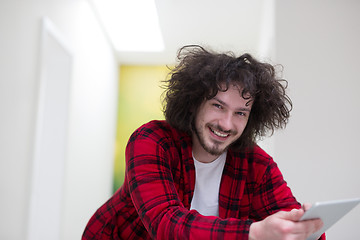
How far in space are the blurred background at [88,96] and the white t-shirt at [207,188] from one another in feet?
1.62

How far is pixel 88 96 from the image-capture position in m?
4.29

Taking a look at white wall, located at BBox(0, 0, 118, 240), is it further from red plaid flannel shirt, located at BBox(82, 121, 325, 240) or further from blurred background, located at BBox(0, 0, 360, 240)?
red plaid flannel shirt, located at BBox(82, 121, 325, 240)

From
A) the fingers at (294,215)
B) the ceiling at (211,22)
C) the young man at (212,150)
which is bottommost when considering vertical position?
the fingers at (294,215)

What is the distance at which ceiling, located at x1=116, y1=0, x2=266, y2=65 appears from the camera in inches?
153

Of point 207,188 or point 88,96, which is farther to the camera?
point 88,96

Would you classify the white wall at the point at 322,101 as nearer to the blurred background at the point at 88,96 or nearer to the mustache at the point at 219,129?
the blurred background at the point at 88,96

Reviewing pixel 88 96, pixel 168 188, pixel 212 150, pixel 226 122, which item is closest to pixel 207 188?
pixel 212 150

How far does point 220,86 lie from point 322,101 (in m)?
1.54

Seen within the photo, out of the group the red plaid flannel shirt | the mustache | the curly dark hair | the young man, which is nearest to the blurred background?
the curly dark hair

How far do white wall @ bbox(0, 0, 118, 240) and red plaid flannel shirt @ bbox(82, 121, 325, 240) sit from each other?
1.19 m

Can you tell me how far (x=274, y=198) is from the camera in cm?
148

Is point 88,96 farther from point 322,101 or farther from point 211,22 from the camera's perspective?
point 322,101

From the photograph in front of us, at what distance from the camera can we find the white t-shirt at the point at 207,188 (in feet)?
4.87

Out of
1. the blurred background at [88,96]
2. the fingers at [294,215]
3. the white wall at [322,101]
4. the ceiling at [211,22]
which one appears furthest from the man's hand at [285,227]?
the ceiling at [211,22]
